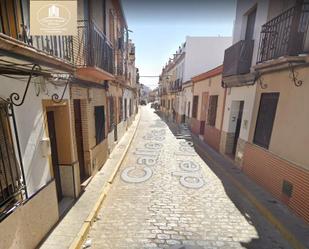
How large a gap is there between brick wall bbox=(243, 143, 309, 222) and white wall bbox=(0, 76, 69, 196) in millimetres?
5731

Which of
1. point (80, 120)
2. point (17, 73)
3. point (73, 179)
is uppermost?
Answer: point (17, 73)

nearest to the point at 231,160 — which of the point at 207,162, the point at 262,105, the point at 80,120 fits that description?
the point at 207,162

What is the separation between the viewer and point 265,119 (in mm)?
5812

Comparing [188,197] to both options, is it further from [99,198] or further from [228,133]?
[228,133]

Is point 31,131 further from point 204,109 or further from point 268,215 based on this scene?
point 204,109

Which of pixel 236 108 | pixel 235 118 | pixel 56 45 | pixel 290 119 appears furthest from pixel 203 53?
pixel 56 45

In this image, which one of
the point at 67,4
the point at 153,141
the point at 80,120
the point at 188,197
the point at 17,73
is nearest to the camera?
the point at 17,73

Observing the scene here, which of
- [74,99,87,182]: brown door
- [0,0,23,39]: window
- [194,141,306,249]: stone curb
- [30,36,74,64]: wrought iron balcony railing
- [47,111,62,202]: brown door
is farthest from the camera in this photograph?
[74,99,87,182]: brown door

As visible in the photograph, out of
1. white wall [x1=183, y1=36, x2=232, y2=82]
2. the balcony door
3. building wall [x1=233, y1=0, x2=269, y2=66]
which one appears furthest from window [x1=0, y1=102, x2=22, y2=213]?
white wall [x1=183, y1=36, x2=232, y2=82]

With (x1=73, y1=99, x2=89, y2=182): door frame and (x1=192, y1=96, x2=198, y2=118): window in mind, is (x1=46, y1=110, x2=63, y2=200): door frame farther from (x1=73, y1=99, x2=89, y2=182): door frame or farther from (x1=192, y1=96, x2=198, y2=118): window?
(x1=192, y1=96, x2=198, y2=118): window

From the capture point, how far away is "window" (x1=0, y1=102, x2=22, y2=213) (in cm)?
251

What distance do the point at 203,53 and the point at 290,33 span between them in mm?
14837

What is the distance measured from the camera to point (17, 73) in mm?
2746

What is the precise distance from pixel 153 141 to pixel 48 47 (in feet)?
27.1
